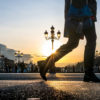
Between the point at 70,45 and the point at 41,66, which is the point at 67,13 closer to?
the point at 70,45

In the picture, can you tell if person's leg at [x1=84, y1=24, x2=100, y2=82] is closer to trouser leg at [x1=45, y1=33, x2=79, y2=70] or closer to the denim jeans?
the denim jeans

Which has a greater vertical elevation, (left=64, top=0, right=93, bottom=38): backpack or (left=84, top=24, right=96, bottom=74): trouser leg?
(left=64, top=0, right=93, bottom=38): backpack

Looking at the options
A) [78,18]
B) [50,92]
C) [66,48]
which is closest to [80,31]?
[78,18]

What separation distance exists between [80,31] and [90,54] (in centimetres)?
73

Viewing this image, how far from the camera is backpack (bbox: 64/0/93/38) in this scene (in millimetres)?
5297

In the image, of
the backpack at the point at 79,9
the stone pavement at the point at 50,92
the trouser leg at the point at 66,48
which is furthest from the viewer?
the trouser leg at the point at 66,48

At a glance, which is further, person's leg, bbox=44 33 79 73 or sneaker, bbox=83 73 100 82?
sneaker, bbox=83 73 100 82

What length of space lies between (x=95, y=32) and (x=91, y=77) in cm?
90

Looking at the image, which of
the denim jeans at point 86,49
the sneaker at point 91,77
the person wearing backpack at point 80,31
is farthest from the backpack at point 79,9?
the sneaker at point 91,77

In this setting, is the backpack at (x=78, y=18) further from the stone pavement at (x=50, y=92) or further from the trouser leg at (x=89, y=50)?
the stone pavement at (x=50, y=92)

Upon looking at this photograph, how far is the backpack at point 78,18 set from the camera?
5297mm

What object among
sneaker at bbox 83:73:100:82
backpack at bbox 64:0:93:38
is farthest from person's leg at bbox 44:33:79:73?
sneaker at bbox 83:73:100:82

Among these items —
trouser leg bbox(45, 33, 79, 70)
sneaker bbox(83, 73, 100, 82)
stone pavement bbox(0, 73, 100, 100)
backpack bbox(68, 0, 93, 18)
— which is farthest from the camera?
sneaker bbox(83, 73, 100, 82)

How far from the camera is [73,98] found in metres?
2.76
